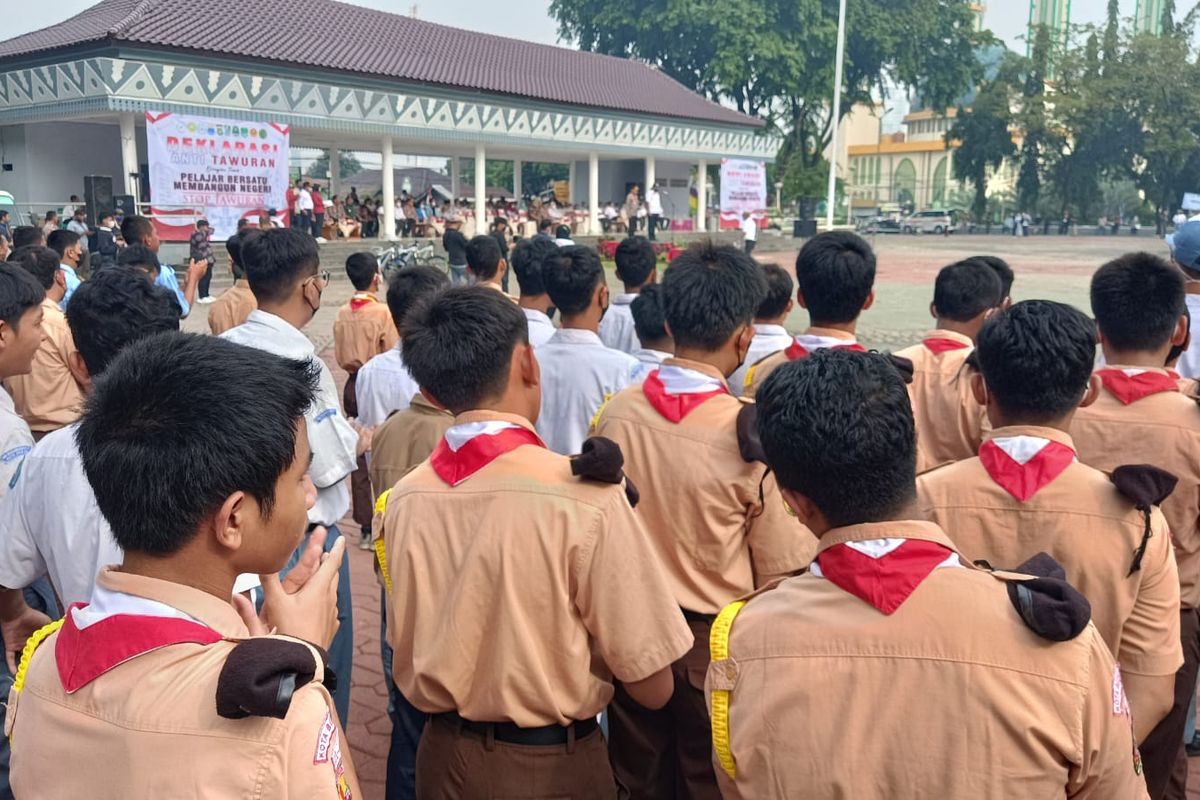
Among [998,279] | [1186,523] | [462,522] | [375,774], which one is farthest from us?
[998,279]

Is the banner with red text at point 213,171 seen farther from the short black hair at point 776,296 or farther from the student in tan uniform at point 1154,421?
the student in tan uniform at point 1154,421

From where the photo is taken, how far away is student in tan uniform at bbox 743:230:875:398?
339 centimetres

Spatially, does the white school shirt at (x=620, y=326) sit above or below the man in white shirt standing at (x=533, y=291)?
below

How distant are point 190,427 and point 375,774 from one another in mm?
2270

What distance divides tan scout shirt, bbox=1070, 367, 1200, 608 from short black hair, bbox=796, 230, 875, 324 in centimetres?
101

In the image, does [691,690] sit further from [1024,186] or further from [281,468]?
[1024,186]

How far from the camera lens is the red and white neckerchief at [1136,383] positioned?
2.53 metres

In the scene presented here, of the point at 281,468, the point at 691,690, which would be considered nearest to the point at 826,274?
the point at 691,690

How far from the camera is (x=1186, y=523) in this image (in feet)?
7.93

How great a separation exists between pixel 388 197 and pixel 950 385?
1928 centimetres

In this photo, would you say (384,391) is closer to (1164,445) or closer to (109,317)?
(109,317)

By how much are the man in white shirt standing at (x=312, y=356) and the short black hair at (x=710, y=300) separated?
3.23 feet

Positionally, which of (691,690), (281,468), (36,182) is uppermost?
(36,182)

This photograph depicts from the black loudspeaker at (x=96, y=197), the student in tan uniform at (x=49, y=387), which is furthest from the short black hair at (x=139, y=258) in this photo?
the black loudspeaker at (x=96, y=197)
